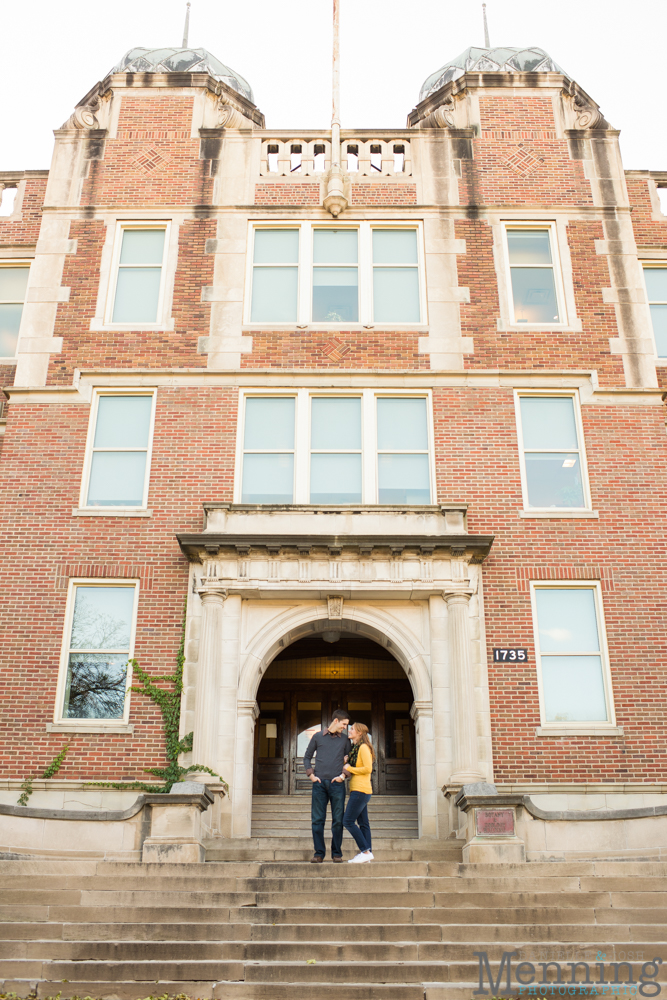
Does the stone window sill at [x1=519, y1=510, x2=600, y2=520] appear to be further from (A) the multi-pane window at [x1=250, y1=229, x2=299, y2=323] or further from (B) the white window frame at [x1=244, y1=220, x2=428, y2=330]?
(A) the multi-pane window at [x1=250, y1=229, x2=299, y2=323]

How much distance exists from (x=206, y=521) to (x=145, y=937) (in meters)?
7.10

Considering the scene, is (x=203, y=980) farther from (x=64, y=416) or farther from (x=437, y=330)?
(x=437, y=330)

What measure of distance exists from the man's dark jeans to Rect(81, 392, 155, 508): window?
6.03m

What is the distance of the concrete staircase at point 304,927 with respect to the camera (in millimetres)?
8266

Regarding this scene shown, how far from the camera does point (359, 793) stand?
38.1ft

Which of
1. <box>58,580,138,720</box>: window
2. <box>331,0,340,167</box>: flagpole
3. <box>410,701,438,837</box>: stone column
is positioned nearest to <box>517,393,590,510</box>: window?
<box>410,701,438,837</box>: stone column

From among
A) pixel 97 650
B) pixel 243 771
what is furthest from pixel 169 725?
pixel 97 650

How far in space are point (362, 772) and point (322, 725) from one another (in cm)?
628

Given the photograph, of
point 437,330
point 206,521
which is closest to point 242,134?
point 437,330

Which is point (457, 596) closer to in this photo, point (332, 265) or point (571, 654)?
point (571, 654)

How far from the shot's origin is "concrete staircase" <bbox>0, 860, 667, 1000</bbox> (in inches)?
325

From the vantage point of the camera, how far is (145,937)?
8914mm

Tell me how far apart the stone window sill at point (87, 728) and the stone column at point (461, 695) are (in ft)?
15.4

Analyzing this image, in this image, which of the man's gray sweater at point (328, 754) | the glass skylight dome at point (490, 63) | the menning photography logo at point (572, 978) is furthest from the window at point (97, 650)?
the glass skylight dome at point (490, 63)
